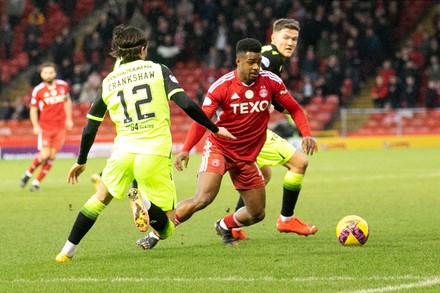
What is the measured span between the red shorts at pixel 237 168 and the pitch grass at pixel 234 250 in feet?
2.05

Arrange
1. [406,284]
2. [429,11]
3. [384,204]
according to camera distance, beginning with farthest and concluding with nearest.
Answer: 1. [429,11]
2. [384,204]
3. [406,284]

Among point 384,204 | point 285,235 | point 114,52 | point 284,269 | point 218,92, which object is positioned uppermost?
point 114,52

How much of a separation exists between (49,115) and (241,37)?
48.3 ft

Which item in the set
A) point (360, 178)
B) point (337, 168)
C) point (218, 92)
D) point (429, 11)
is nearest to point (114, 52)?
point (218, 92)

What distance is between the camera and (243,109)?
9672mm

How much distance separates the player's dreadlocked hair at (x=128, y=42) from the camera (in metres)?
8.47

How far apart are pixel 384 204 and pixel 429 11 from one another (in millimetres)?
23115

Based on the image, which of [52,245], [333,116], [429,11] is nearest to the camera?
[52,245]

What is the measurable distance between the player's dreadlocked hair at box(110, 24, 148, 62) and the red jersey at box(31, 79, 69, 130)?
10.0 m

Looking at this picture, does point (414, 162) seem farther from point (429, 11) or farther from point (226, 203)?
point (429, 11)

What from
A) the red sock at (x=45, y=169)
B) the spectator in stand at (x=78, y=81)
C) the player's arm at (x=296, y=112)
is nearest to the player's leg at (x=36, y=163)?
the red sock at (x=45, y=169)

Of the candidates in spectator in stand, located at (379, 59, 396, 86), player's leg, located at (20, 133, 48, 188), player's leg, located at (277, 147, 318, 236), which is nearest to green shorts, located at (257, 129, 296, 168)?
player's leg, located at (277, 147, 318, 236)

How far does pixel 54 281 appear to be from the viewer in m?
7.82

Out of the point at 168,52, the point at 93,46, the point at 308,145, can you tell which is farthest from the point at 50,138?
the point at 93,46
